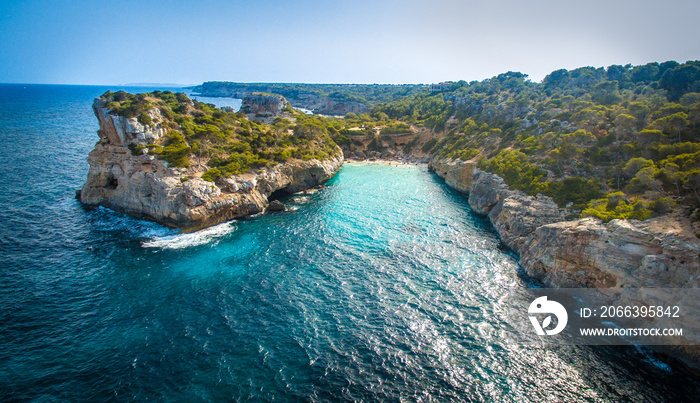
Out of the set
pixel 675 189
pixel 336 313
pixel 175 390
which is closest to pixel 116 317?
pixel 175 390

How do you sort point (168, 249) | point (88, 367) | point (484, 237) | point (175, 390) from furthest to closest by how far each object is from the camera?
1. point (484, 237)
2. point (168, 249)
3. point (88, 367)
4. point (175, 390)

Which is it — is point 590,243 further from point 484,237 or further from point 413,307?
point 413,307

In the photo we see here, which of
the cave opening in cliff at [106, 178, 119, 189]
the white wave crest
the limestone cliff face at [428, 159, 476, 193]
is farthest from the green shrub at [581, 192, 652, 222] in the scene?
the cave opening in cliff at [106, 178, 119, 189]

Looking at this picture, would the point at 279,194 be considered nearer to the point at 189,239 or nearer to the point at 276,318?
the point at 189,239

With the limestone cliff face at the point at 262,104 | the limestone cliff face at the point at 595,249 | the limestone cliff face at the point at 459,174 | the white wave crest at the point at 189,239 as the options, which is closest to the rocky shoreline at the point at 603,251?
the limestone cliff face at the point at 595,249

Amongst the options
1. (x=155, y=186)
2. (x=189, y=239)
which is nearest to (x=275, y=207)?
(x=189, y=239)

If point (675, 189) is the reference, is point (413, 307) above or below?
below

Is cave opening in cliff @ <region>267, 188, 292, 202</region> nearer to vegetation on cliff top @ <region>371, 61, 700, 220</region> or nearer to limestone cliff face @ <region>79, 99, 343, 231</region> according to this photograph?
limestone cliff face @ <region>79, 99, 343, 231</region>
